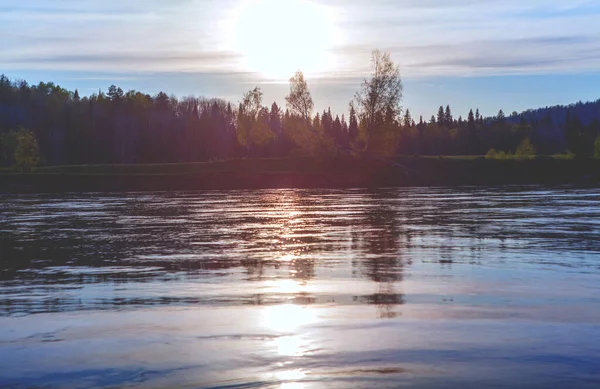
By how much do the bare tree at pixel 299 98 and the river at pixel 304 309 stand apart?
92.9 m

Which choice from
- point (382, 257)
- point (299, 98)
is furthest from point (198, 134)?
point (382, 257)

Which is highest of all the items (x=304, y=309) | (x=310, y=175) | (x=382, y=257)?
(x=310, y=175)

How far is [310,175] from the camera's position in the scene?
322 ft

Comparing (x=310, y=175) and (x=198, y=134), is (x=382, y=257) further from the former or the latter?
(x=198, y=134)

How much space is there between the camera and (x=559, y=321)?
49.6 ft

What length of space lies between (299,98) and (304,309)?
111366 millimetres

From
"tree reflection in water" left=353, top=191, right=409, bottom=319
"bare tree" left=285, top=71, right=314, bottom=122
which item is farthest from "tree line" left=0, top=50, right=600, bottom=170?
"tree reflection in water" left=353, top=191, right=409, bottom=319

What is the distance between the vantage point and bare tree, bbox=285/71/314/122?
12606 cm

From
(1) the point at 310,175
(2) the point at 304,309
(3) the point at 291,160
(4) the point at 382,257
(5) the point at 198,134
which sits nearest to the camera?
(2) the point at 304,309

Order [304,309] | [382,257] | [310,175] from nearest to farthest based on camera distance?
[304,309] < [382,257] < [310,175]

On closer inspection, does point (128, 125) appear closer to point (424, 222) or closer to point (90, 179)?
point (90, 179)

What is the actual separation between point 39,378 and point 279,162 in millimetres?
98142

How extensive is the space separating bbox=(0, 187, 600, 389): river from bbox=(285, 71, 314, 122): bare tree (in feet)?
305

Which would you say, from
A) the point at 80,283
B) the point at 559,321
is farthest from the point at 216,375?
the point at 80,283
